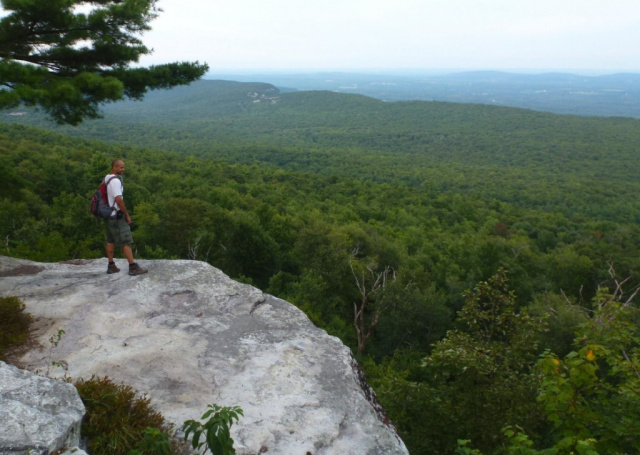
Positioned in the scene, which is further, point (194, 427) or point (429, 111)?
point (429, 111)

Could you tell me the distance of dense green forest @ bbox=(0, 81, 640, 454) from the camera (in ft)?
19.3

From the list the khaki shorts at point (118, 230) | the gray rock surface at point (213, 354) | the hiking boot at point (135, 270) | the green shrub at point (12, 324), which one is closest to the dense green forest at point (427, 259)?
the gray rock surface at point (213, 354)

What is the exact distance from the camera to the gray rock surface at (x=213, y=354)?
3.89 meters

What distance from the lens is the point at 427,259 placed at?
1096 inches

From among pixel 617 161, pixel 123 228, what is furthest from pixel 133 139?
pixel 617 161

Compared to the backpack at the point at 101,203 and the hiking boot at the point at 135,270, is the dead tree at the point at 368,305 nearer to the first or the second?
the hiking boot at the point at 135,270

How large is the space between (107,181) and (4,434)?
401cm

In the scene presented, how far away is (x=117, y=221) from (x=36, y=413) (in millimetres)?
3872

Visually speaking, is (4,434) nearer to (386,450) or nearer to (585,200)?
(386,450)

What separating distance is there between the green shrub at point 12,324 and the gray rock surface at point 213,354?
16 centimetres

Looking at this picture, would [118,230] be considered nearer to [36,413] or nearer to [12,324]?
[12,324]

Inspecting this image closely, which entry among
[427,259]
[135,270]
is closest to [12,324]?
[135,270]

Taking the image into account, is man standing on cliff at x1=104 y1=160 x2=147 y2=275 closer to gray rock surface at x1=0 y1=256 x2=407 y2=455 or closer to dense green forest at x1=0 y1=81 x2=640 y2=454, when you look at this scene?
gray rock surface at x1=0 y1=256 x2=407 y2=455

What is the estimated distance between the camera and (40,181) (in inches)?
948
